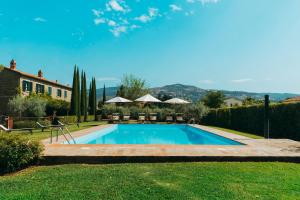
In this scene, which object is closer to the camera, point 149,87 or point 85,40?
point 85,40

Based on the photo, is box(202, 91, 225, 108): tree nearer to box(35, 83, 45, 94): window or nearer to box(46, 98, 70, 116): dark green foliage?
box(46, 98, 70, 116): dark green foliage

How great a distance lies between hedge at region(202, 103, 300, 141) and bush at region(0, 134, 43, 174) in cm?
1180

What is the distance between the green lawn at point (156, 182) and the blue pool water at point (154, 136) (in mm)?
4799

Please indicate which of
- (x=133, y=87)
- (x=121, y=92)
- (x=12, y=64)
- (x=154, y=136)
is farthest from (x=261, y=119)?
(x=121, y=92)

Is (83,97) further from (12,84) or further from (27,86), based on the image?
(12,84)

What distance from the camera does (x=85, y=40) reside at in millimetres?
22922

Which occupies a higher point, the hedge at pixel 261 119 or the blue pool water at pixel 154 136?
the hedge at pixel 261 119

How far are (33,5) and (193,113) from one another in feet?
52.8

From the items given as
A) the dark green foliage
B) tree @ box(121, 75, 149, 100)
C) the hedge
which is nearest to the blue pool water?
the hedge

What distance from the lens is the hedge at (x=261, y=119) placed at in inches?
494

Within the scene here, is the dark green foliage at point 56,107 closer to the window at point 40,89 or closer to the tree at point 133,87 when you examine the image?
the window at point 40,89

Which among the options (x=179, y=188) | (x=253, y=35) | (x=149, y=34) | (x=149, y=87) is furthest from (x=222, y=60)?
(x=149, y=87)

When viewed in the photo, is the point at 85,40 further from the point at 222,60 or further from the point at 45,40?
the point at 222,60

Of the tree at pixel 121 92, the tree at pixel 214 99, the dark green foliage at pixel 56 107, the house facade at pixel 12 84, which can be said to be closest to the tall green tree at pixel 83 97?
the dark green foliage at pixel 56 107
